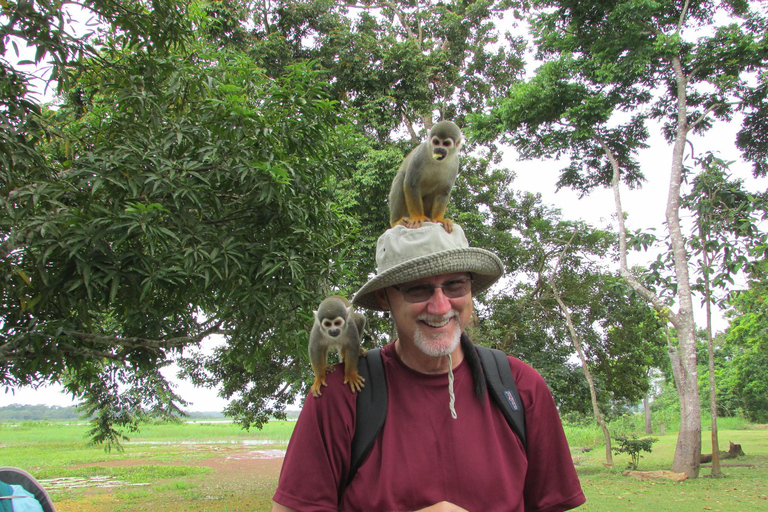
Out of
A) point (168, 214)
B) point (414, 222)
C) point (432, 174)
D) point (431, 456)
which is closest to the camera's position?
point (431, 456)

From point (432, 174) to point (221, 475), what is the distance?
10.9 m

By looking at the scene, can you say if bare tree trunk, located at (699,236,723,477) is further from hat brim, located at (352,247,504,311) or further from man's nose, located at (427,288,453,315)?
man's nose, located at (427,288,453,315)

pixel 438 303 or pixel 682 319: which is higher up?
pixel 682 319

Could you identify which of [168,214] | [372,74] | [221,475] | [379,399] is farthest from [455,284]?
[221,475]

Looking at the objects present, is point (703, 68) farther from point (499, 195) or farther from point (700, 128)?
point (499, 195)

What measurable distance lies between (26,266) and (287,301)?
1.62 m

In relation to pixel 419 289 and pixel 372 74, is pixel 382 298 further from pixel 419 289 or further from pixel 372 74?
pixel 372 74

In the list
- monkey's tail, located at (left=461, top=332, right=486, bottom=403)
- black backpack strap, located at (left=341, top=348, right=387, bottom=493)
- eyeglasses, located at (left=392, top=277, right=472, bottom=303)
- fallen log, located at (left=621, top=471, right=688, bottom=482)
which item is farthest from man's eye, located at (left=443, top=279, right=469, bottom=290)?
fallen log, located at (left=621, top=471, right=688, bottom=482)

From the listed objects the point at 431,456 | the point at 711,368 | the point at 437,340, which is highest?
the point at 437,340

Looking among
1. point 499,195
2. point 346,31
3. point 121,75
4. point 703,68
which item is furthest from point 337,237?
point 703,68

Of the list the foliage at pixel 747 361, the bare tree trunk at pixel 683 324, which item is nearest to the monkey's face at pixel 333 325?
the bare tree trunk at pixel 683 324

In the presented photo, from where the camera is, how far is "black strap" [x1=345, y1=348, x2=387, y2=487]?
1.08 meters

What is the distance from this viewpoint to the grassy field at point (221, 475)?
6473 mm

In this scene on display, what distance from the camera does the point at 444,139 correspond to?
5.86 ft
